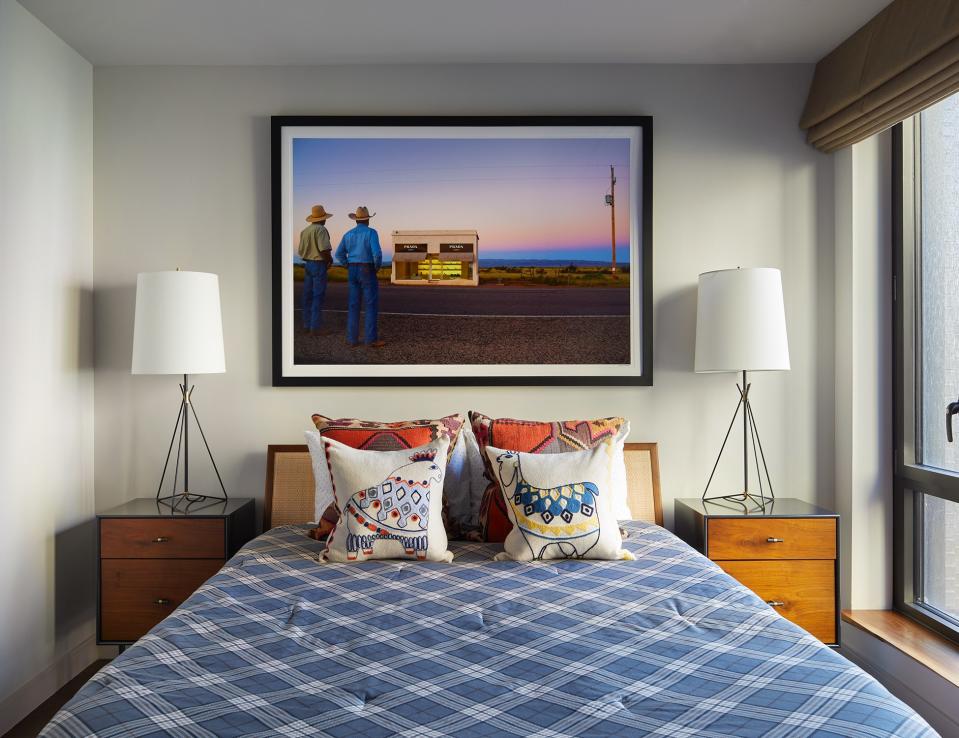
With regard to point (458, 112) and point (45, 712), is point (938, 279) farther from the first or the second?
point (45, 712)

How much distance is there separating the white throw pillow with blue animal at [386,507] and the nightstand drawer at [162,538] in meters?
0.68

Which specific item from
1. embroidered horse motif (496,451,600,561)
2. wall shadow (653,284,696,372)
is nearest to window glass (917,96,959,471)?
wall shadow (653,284,696,372)

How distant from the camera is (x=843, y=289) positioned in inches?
122

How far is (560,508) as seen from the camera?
2330 mm

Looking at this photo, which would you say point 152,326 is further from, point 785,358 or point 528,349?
point 785,358

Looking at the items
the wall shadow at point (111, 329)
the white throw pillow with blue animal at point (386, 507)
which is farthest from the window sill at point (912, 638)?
the wall shadow at point (111, 329)

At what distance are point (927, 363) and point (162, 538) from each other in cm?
323

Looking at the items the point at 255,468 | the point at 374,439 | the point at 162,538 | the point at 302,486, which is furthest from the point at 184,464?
the point at 374,439

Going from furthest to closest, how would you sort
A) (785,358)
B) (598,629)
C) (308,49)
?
(308,49) → (785,358) → (598,629)

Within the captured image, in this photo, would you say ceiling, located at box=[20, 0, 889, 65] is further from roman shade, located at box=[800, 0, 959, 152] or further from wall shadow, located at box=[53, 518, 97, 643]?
wall shadow, located at box=[53, 518, 97, 643]

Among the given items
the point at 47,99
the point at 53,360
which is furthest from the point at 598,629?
the point at 47,99

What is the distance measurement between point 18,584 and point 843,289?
366 centimetres

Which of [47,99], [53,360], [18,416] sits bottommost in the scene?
[18,416]

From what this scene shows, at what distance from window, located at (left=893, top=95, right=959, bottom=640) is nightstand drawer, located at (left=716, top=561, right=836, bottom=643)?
424 mm
